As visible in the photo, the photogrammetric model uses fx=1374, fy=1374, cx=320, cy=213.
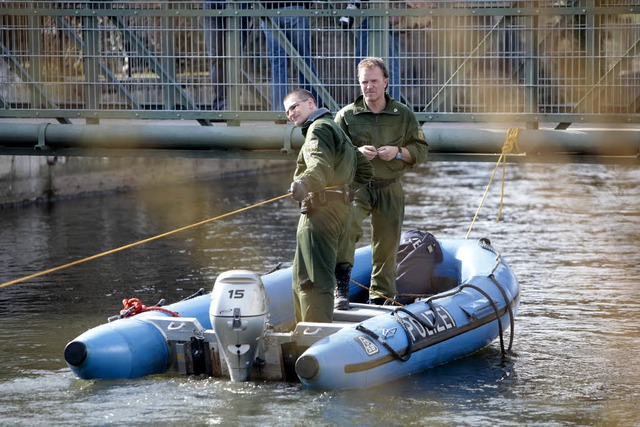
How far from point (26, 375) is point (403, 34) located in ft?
20.6

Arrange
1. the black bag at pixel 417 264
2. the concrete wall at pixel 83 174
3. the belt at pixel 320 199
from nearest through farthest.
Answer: the belt at pixel 320 199
the black bag at pixel 417 264
the concrete wall at pixel 83 174

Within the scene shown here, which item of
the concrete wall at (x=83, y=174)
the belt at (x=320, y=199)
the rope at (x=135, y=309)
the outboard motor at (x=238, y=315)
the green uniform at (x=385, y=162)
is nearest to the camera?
the outboard motor at (x=238, y=315)

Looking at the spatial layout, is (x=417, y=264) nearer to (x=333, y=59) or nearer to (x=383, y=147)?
(x=383, y=147)

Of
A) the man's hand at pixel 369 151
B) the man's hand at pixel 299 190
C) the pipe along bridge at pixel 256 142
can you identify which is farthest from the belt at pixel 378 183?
the pipe along bridge at pixel 256 142

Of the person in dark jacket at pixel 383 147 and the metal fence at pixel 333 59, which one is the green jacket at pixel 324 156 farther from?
the metal fence at pixel 333 59

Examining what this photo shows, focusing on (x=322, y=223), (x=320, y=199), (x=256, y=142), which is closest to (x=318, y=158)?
(x=320, y=199)

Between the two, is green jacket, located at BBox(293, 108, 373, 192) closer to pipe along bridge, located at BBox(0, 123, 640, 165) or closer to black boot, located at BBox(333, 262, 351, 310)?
black boot, located at BBox(333, 262, 351, 310)

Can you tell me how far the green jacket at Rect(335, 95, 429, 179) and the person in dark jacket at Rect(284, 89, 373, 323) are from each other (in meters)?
1.05

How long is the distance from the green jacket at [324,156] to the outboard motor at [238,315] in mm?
707

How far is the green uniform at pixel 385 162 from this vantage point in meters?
9.73

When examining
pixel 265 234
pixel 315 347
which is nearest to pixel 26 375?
pixel 315 347

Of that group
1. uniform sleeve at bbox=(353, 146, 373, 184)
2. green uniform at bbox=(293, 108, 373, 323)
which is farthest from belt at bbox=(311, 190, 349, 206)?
uniform sleeve at bbox=(353, 146, 373, 184)

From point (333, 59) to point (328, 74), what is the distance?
0.17 metres

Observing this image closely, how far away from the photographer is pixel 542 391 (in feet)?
27.9
